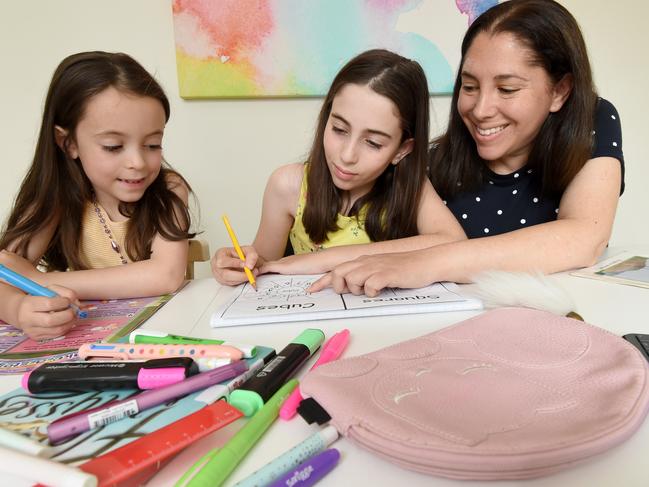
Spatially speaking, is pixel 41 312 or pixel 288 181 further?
pixel 288 181

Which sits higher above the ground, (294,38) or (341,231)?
(294,38)

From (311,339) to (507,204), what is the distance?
728mm

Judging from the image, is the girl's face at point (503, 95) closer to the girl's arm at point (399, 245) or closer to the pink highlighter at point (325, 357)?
the girl's arm at point (399, 245)

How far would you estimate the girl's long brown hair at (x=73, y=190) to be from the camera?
2.47 feet

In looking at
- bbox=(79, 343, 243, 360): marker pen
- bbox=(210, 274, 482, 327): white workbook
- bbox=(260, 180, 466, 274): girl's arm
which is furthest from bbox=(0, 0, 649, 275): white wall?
bbox=(79, 343, 243, 360): marker pen

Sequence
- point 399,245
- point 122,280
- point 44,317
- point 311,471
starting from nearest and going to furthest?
point 311,471 → point 44,317 → point 122,280 → point 399,245

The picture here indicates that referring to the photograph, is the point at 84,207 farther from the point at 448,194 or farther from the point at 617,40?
the point at 617,40

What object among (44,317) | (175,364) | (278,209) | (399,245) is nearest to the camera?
(175,364)

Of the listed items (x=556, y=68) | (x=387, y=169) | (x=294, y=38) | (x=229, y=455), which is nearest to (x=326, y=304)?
(x=229, y=455)

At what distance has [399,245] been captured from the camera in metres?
0.78

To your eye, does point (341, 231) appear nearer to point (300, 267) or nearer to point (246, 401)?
point (300, 267)

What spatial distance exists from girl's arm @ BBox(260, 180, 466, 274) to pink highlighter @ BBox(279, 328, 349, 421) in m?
0.27

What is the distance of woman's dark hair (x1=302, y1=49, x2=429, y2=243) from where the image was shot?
850mm

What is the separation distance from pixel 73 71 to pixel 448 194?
0.77 meters
